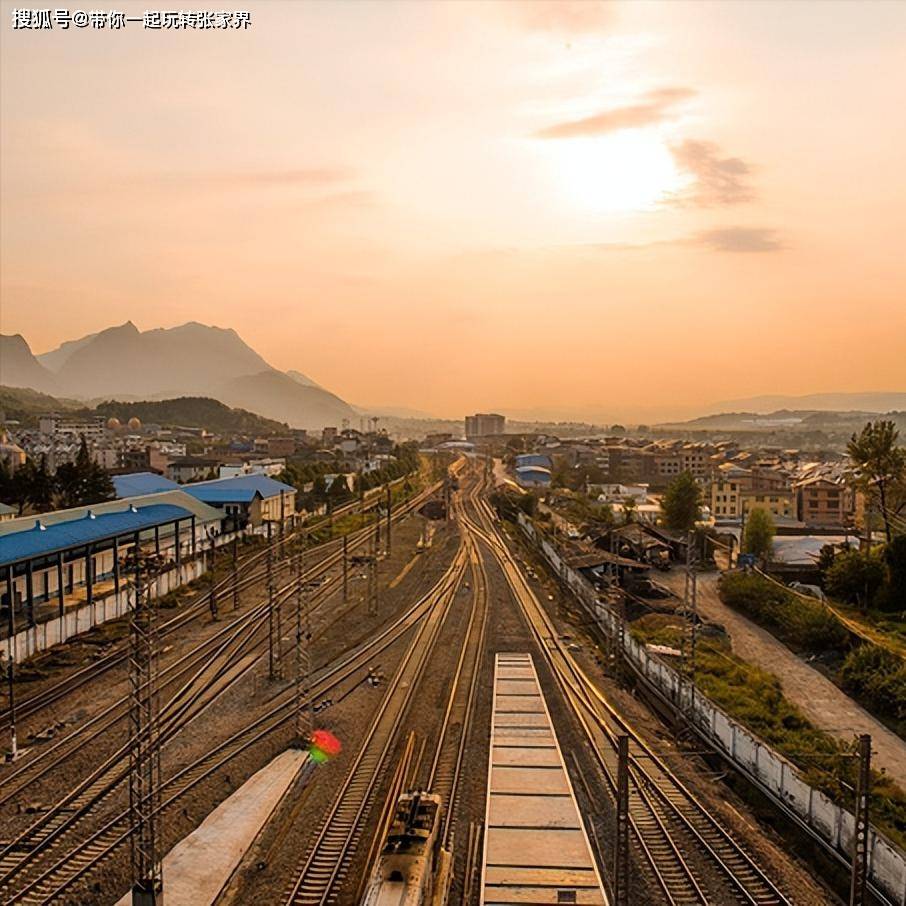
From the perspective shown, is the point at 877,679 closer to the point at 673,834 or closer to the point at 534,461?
the point at 673,834

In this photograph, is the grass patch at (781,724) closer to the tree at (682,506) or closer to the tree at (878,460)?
the tree at (878,460)

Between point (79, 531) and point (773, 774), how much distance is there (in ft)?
→ 75.3

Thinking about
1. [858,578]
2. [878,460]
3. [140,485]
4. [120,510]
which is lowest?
[858,578]

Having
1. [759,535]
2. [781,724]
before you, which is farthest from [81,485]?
[781,724]

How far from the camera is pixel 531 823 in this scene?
47.7 feet

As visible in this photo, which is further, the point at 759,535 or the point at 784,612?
the point at 759,535

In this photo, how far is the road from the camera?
60.6 feet

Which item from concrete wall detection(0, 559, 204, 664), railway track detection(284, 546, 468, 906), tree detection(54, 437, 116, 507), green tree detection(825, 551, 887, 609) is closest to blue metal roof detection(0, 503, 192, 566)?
concrete wall detection(0, 559, 204, 664)

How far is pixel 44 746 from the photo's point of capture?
17.3 m

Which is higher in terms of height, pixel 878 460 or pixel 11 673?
pixel 878 460

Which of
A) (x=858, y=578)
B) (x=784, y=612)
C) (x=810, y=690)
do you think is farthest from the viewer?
(x=858, y=578)

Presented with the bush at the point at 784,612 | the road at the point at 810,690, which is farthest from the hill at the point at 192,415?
the road at the point at 810,690

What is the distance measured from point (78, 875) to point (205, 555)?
2660cm

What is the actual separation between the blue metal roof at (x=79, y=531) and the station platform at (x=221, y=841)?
1148cm
